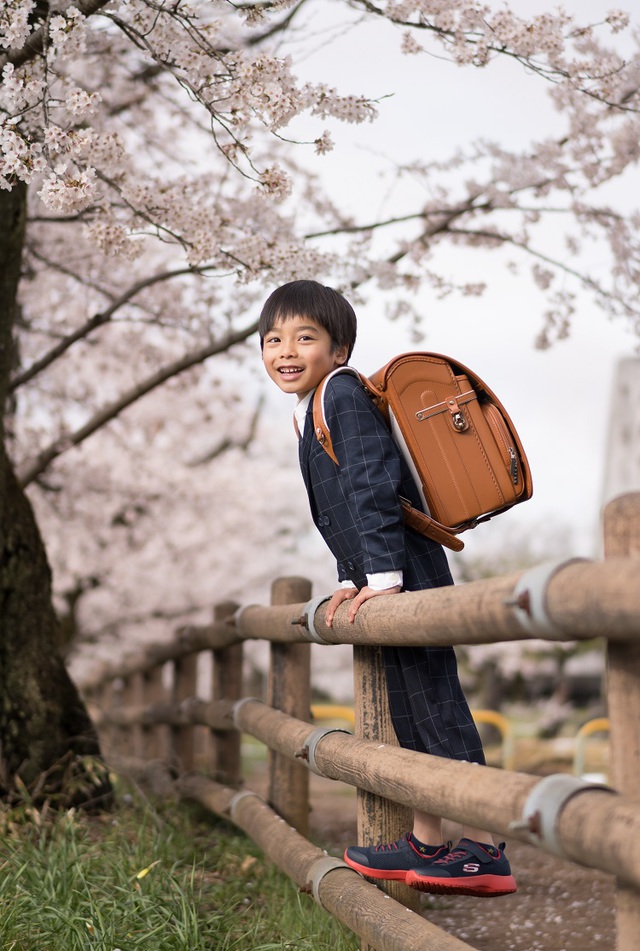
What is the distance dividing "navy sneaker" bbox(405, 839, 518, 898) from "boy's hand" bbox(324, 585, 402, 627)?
2.11 ft

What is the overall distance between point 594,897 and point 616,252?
12.5 ft

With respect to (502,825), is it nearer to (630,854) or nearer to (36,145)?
(630,854)

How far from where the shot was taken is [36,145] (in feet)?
10.4

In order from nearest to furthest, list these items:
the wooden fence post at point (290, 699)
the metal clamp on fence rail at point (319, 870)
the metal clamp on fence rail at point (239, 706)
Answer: the metal clamp on fence rail at point (319, 870)
the wooden fence post at point (290, 699)
the metal clamp on fence rail at point (239, 706)

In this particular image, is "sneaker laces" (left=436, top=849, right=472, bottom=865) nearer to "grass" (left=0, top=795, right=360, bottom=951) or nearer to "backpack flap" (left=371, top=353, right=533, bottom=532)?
"grass" (left=0, top=795, right=360, bottom=951)

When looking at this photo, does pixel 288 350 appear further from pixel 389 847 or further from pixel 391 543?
pixel 389 847

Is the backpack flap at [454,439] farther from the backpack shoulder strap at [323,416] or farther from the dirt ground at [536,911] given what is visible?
the dirt ground at [536,911]

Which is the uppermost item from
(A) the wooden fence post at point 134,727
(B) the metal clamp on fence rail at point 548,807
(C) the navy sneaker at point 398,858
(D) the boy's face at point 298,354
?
(D) the boy's face at point 298,354

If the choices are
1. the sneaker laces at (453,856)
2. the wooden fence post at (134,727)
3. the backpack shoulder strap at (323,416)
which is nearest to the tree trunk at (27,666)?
the backpack shoulder strap at (323,416)

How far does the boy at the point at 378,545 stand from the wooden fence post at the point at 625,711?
0.91 meters

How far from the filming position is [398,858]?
2.53 m

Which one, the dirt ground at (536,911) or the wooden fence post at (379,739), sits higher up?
the wooden fence post at (379,739)

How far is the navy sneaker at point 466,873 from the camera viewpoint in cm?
242

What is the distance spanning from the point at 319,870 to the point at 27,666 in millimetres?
2189
